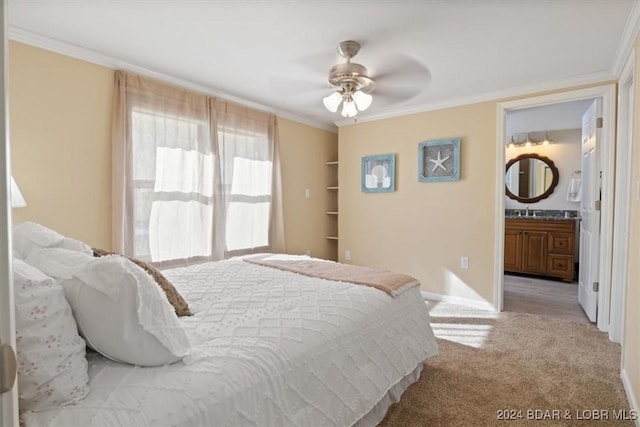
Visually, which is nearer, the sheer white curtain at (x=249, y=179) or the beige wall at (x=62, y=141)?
the beige wall at (x=62, y=141)

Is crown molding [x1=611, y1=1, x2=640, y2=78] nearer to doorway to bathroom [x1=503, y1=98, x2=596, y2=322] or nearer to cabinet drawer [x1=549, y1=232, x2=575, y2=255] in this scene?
doorway to bathroom [x1=503, y1=98, x2=596, y2=322]

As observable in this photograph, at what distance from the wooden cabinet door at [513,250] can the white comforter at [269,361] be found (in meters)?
3.82

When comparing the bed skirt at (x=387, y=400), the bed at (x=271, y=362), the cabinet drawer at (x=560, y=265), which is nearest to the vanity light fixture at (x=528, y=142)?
the cabinet drawer at (x=560, y=265)

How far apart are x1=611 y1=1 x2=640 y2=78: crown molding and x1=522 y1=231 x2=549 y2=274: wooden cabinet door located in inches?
110

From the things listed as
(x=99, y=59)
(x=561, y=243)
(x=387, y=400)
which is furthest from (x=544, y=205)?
(x=99, y=59)

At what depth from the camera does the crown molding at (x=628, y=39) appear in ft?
6.54

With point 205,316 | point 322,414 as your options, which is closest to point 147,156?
point 205,316

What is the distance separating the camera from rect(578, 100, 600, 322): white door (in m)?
3.14

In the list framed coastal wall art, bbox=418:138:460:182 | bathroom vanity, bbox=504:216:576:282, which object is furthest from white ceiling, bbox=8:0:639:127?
bathroom vanity, bbox=504:216:576:282

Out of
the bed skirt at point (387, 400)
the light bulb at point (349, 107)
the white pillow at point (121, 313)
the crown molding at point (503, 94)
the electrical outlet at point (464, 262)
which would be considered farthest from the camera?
the electrical outlet at point (464, 262)

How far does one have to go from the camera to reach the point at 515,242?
5277 millimetres

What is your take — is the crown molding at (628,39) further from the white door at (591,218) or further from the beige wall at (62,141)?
the beige wall at (62,141)

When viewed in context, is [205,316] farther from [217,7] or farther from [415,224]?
[415,224]

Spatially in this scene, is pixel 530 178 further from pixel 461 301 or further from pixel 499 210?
pixel 461 301
